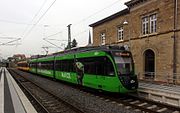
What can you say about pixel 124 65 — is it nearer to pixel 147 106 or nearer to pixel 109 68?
pixel 109 68

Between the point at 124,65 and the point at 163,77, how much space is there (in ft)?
28.4

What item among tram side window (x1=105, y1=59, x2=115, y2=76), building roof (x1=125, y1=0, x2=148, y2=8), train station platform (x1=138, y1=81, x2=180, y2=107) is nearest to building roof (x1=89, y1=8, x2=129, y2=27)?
building roof (x1=125, y1=0, x2=148, y2=8)

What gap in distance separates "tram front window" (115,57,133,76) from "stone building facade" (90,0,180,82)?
22.7 ft

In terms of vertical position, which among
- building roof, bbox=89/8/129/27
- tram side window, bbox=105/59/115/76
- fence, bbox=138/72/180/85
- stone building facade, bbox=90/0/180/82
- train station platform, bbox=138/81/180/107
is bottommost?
train station platform, bbox=138/81/180/107

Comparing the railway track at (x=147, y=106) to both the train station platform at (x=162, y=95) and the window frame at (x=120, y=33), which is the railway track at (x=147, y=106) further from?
the window frame at (x=120, y=33)

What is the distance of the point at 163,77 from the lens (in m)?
22.2

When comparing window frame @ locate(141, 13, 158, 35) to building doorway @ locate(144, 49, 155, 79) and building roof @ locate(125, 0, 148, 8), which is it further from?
building doorway @ locate(144, 49, 155, 79)

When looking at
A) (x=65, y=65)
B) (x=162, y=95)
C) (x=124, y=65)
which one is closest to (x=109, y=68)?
(x=124, y=65)

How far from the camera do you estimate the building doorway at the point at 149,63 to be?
80.1 ft

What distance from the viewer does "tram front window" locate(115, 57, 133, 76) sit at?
14.4m

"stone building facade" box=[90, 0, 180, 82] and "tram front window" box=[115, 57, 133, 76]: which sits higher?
"stone building facade" box=[90, 0, 180, 82]

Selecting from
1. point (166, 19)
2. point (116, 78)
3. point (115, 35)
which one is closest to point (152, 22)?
point (166, 19)

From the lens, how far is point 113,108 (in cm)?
1173

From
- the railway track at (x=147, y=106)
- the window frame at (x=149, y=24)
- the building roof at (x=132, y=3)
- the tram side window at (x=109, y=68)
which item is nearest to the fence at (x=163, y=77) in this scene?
the window frame at (x=149, y=24)
